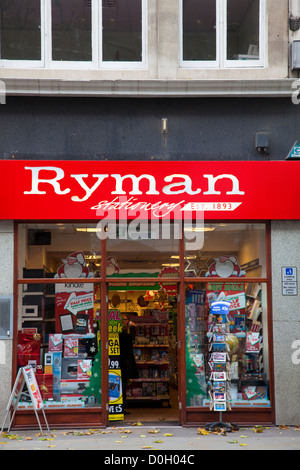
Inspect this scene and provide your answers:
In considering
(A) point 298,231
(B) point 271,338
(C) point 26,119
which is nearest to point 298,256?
(A) point 298,231

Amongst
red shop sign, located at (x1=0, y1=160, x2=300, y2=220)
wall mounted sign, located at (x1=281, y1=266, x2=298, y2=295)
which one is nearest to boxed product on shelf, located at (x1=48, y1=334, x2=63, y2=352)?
red shop sign, located at (x1=0, y1=160, x2=300, y2=220)

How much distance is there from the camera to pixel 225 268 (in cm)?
1294

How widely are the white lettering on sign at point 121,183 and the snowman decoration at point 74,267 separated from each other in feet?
3.41

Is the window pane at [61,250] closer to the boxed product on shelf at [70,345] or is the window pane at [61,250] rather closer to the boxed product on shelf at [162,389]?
the boxed product on shelf at [70,345]

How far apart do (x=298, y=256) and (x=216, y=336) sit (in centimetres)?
208

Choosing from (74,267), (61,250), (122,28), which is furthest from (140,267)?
(122,28)

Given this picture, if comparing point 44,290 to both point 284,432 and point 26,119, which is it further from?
point 284,432

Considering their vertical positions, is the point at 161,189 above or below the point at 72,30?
below

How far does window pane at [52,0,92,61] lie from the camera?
514 inches

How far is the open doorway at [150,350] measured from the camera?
14969 millimetres

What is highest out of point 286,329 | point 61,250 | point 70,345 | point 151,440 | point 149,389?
point 61,250

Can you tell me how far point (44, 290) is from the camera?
500 inches

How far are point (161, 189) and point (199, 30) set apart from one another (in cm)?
308

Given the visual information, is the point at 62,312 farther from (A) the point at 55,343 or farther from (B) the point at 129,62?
(B) the point at 129,62
